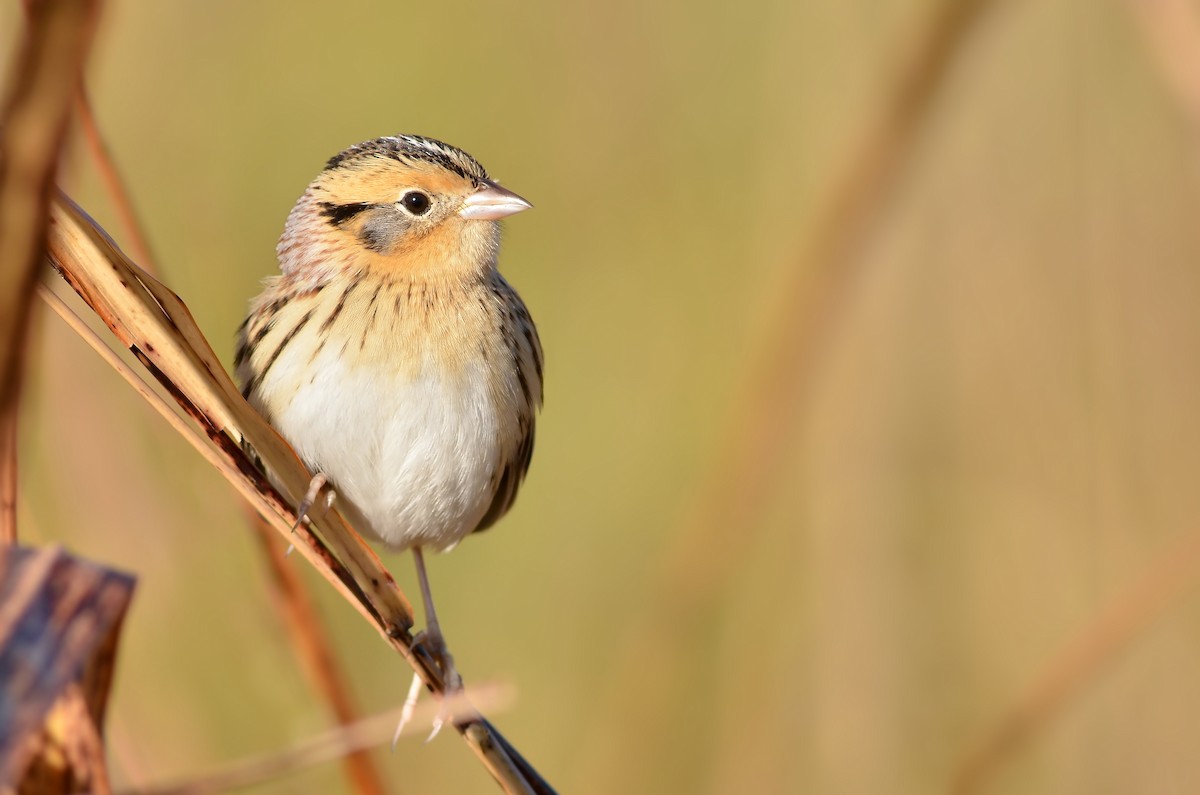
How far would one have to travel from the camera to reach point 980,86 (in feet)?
13.2

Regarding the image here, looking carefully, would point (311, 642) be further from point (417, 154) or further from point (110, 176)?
point (417, 154)

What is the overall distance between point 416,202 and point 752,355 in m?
0.93

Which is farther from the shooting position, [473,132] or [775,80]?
[473,132]

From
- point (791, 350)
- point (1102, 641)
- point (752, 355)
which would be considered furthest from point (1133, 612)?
point (752, 355)

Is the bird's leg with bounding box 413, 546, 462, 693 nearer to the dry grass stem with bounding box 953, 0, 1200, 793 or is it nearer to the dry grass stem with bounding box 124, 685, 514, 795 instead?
the dry grass stem with bounding box 953, 0, 1200, 793

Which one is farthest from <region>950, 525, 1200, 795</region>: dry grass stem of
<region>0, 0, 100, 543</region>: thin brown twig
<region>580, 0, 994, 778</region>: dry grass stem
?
<region>0, 0, 100, 543</region>: thin brown twig

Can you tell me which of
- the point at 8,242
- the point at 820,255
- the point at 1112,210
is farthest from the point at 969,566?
the point at 8,242

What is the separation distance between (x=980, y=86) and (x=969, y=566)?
1476mm

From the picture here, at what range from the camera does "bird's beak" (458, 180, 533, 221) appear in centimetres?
275

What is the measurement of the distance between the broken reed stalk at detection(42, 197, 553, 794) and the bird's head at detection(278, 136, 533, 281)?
2.86ft

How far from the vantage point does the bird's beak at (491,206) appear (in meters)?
2.75

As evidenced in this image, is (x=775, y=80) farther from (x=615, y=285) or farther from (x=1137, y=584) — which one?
(x=1137, y=584)

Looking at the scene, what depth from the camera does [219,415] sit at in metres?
1.61

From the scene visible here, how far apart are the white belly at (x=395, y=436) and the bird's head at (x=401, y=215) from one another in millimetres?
272
